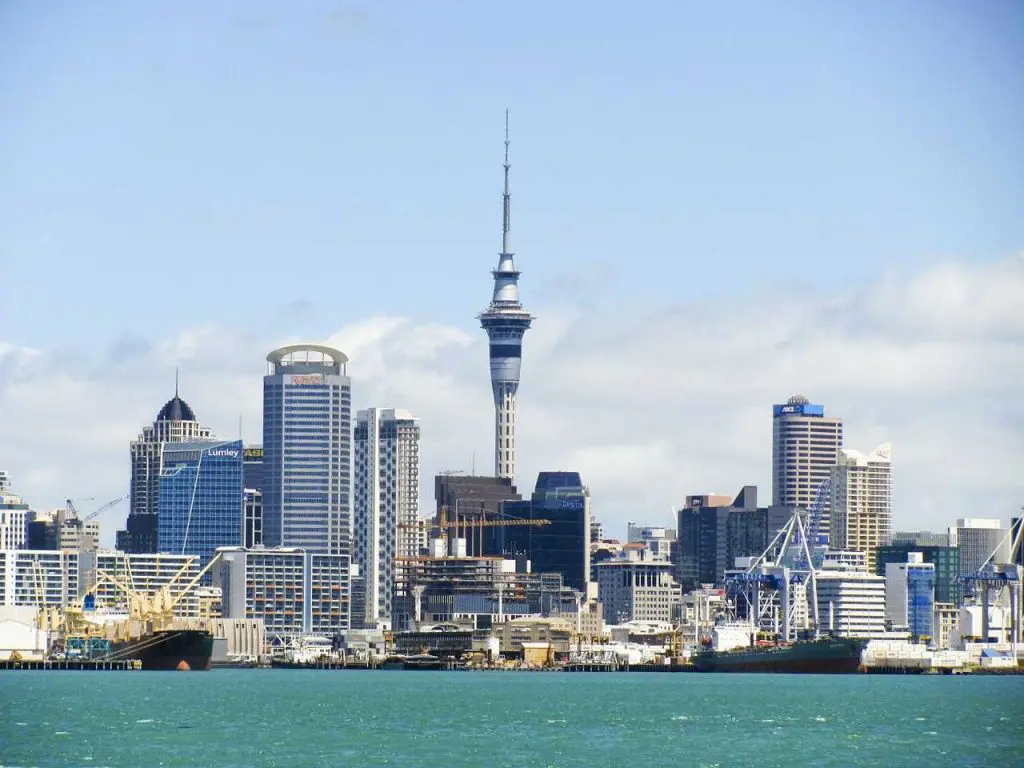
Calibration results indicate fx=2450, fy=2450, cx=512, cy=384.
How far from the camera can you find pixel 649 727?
6378 inches

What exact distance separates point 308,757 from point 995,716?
69222 millimetres

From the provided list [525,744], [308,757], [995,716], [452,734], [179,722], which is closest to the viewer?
[308,757]

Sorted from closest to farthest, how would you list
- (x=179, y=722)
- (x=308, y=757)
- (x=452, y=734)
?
(x=308, y=757) < (x=452, y=734) < (x=179, y=722)

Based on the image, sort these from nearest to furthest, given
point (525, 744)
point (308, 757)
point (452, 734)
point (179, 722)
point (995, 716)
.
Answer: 1. point (308, 757)
2. point (525, 744)
3. point (452, 734)
4. point (179, 722)
5. point (995, 716)

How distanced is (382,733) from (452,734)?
4.38 metres

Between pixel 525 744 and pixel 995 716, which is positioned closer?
pixel 525 744

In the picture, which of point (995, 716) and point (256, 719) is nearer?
point (256, 719)

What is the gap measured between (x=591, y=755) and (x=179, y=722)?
132 ft

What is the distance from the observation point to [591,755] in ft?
438

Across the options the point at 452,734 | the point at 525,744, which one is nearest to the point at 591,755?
the point at 525,744

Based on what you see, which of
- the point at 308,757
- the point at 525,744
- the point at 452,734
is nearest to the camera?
the point at 308,757

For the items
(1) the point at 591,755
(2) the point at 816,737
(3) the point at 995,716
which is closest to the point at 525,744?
(1) the point at 591,755

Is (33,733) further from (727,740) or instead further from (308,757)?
(727,740)

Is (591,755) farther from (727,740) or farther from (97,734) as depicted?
(97,734)
